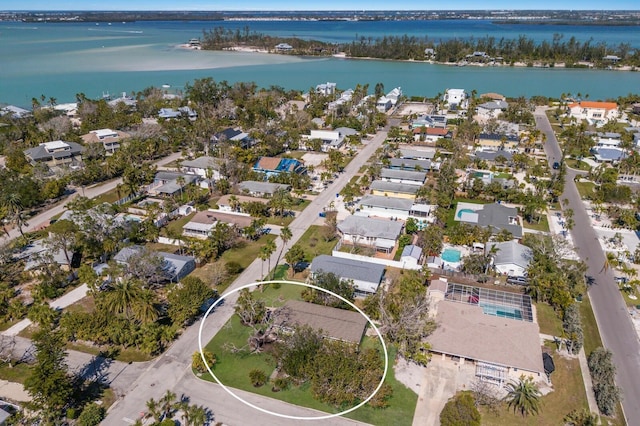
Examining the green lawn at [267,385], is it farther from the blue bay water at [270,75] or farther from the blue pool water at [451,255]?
the blue bay water at [270,75]

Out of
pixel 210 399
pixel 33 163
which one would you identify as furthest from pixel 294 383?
pixel 33 163

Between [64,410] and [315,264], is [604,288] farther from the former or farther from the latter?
[64,410]

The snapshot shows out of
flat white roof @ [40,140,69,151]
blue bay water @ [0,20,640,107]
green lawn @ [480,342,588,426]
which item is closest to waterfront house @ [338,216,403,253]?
green lawn @ [480,342,588,426]

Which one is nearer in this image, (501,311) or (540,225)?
(501,311)

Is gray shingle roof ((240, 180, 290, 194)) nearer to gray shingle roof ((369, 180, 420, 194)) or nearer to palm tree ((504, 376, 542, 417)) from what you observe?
gray shingle roof ((369, 180, 420, 194))

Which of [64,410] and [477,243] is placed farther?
[477,243]

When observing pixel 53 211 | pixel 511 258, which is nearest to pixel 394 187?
pixel 511 258

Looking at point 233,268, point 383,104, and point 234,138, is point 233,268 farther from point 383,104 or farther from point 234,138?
point 383,104
